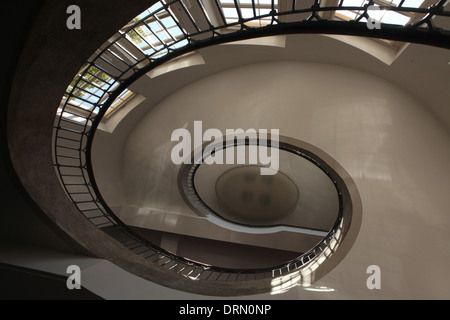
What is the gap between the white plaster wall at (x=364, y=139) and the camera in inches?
199

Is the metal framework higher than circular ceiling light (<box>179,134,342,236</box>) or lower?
higher

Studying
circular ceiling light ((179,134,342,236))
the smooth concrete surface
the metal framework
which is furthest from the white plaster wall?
circular ceiling light ((179,134,342,236))

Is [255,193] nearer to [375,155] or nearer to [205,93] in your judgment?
[205,93]

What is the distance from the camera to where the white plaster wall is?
199 inches

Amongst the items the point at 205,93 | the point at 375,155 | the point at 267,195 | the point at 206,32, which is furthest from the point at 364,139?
the point at 267,195

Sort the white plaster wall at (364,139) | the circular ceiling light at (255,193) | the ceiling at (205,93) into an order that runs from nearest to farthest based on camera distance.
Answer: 1. the white plaster wall at (364,139)
2. the ceiling at (205,93)
3. the circular ceiling light at (255,193)

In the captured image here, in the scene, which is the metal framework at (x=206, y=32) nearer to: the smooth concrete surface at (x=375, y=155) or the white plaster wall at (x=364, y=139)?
the smooth concrete surface at (x=375, y=155)

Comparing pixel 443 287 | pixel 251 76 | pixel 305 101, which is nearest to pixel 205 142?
pixel 251 76

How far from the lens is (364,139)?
261 inches

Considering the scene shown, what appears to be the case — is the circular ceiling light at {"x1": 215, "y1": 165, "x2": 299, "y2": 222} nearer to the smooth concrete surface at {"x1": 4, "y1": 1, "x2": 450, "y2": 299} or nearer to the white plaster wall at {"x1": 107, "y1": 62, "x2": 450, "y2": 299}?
the white plaster wall at {"x1": 107, "y1": 62, "x2": 450, "y2": 299}

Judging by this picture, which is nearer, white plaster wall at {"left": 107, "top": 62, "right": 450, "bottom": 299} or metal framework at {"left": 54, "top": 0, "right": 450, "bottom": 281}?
metal framework at {"left": 54, "top": 0, "right": 450, "bottom": 281}

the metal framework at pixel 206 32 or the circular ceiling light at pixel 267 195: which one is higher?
the metal framework at pixel 206 32

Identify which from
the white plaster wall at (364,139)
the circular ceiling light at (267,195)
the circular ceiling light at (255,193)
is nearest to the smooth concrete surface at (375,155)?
the white plaster wall at (364,139)

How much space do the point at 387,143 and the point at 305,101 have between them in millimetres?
2345
